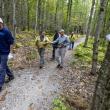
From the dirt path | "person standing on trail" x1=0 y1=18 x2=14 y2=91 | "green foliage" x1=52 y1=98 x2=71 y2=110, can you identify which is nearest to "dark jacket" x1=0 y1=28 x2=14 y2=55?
"person standing on trail" x1=0 y1=18 x2=14 y2=91

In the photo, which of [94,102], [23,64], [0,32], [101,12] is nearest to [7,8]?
[23,64]

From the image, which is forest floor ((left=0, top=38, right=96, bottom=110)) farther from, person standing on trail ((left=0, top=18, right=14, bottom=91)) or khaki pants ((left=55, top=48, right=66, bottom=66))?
person standing on trail ((left=0, top=18, right=14, bottom=91))

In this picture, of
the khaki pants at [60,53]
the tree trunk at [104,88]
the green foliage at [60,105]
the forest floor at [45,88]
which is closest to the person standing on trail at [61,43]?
the khaki pants at [60,53]

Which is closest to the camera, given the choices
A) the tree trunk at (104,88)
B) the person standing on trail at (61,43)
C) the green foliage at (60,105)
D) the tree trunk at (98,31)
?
the tree trunk at (104,88)

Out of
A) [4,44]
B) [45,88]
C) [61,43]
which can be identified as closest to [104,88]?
[4,44]

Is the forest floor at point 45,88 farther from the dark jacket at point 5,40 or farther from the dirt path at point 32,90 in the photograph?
the dark jacket at point 5,40

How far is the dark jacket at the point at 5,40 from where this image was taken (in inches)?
302

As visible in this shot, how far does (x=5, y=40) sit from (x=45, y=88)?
2.38m

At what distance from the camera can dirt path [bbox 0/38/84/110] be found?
714cm

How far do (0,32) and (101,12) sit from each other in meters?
5.15

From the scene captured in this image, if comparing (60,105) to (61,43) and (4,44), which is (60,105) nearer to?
(4,44)

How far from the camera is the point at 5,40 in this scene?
775 cm

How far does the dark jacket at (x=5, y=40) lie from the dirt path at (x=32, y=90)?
1.45 metres

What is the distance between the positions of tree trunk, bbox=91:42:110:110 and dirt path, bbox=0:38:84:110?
3.74 m
